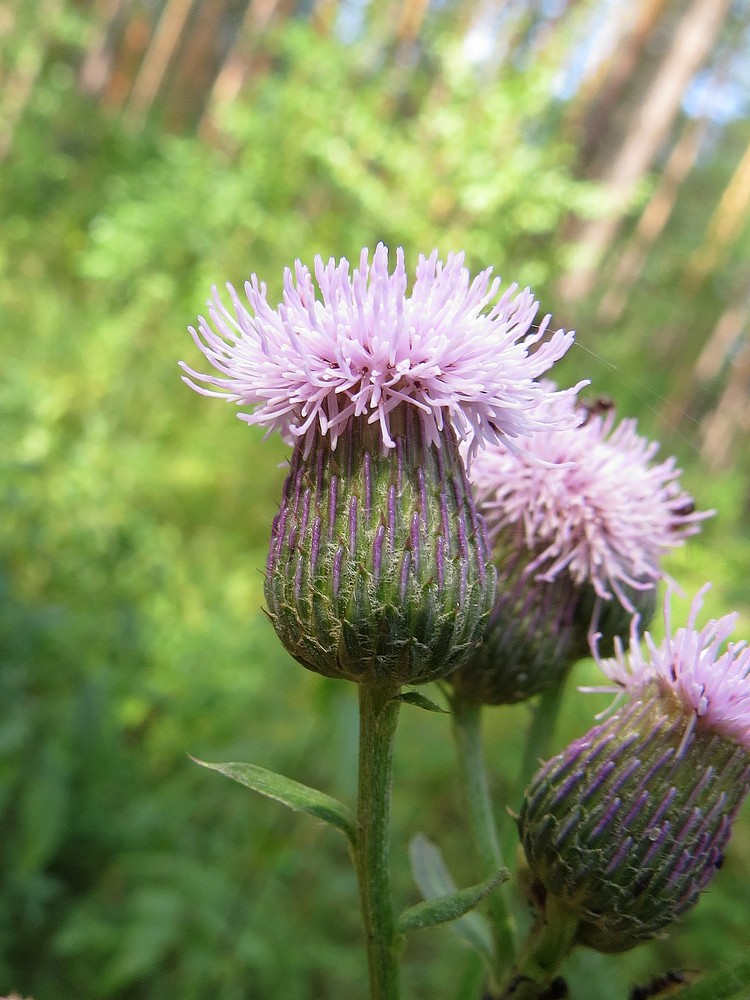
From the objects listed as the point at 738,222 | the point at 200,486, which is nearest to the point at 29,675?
the point at 200,486

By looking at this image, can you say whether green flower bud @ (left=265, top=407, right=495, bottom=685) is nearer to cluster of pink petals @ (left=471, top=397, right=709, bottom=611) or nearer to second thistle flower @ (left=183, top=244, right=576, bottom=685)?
second thistle flower @ (left=183, top=244, right=576, bottom=685)

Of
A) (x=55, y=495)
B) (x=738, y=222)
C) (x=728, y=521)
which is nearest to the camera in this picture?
(x=55, y=495)

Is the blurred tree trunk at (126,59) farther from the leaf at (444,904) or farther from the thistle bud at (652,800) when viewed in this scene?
the thistle bud at (652,800)

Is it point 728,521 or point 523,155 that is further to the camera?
point 728,521

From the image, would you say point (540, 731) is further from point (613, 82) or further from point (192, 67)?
point (192, 67)

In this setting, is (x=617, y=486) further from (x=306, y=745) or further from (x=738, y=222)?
(x=738, y=222)

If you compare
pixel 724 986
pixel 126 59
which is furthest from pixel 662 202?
pixel 724 986

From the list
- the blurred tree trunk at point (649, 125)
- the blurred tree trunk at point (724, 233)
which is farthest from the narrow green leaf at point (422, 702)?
the blurred tree trunk at point (724, 233)

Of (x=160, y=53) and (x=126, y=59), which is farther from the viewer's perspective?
(x=126, y=59)
